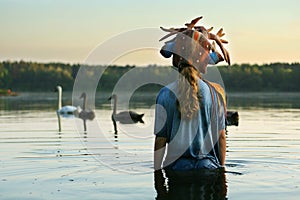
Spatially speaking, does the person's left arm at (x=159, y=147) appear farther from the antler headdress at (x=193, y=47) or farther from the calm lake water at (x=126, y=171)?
the antler headdress at (x=193, y=47)

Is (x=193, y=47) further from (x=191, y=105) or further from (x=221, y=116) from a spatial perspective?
(x=221, y=116)

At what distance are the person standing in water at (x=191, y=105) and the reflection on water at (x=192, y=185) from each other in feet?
0.35

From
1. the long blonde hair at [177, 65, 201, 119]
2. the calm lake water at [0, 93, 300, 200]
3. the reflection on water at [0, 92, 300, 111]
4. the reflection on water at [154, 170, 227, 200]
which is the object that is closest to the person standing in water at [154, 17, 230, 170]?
the long blonde hair at [177, 65, 201, 119]

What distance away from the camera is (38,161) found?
10.4 metres

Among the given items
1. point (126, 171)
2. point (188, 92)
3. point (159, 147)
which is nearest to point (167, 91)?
point (188, 92)

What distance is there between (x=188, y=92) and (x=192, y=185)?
1.13 metres

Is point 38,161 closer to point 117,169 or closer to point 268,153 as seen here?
point 117,169

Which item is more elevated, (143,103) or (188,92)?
(188,92)

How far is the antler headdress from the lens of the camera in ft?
20.9

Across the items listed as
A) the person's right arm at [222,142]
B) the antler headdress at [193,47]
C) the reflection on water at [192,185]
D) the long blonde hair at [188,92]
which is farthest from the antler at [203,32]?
the reflection on water at [192,185]

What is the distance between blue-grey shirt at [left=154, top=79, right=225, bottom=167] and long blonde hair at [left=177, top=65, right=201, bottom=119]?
71 millimetres

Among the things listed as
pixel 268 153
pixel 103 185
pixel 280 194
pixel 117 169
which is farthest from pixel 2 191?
pixel 268 153

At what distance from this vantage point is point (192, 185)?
6.68 m

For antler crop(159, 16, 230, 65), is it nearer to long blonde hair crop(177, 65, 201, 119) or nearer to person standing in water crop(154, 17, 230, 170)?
person standing in water crop(154, 17, 230, 170)
